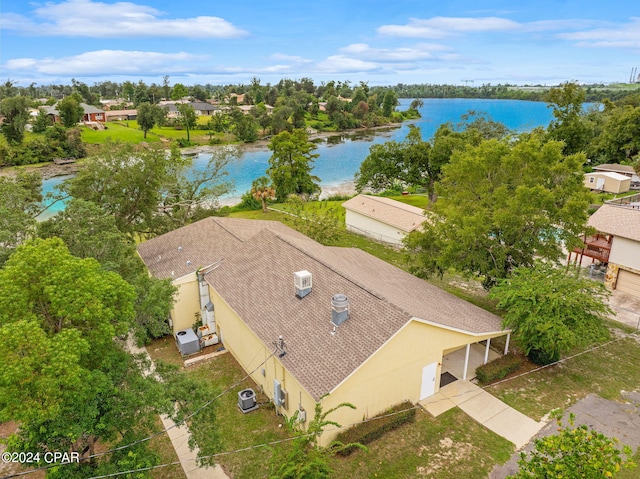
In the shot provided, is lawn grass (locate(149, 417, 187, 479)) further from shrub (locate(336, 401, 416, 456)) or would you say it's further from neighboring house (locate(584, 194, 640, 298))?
neighboring house (locate(584, 194, 640, 298))

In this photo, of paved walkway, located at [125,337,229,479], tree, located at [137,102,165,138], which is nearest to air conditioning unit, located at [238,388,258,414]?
paved walkway, located at [125,337,229,479]

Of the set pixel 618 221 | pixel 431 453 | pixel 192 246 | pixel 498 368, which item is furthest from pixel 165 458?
pixel 618 221

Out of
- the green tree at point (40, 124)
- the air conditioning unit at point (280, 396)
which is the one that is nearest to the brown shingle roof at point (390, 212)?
the air conditioning unit at point (280, 396)

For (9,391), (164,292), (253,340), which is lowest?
(253,340)

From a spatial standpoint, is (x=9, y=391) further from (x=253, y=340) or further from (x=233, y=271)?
(x=233, y=271)

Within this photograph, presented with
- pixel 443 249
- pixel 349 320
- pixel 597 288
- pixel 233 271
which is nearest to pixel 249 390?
pixel 349 320
